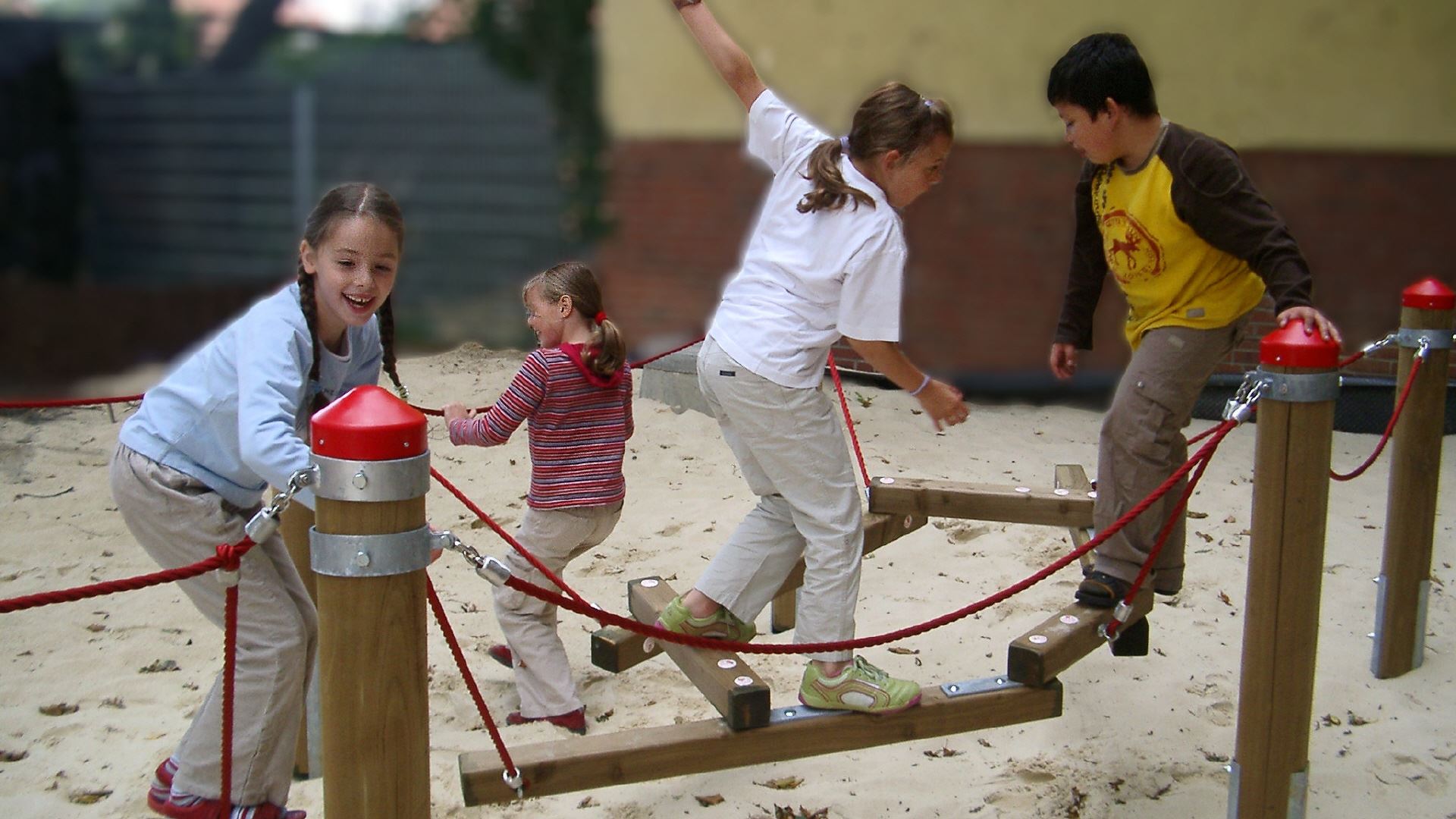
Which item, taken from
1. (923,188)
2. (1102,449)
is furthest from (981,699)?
(923,188)

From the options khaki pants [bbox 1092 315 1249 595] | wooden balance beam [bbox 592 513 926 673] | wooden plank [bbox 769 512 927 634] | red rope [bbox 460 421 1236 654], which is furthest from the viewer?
wooden plank [bbox 769 512 927 634]

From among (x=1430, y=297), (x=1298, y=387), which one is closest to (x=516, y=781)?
(x=1298, y=387)

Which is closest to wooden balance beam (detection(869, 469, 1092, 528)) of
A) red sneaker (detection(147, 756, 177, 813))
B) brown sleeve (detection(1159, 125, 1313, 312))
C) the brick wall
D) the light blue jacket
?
brown sleeve (detection(1159, 125, 1313, 312))

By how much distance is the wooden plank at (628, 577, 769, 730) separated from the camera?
2750 mm

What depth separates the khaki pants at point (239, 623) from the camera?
2596mm

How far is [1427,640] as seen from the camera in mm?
4160

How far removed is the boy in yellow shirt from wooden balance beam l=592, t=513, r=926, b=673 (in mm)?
737

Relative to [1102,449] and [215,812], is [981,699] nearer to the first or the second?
[1102,449]

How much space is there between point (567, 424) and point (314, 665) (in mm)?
846

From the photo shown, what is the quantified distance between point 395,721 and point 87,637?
8.55 feet

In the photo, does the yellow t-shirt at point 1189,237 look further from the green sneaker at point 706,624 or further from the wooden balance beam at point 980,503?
the green sneaker at point 706,624

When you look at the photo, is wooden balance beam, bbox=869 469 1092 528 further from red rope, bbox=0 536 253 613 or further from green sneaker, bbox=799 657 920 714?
red rope, bbox=0 536 253 613

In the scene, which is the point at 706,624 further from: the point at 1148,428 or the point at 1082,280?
the point at 1082,280

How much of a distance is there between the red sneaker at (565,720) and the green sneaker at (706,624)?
547 millimetres
